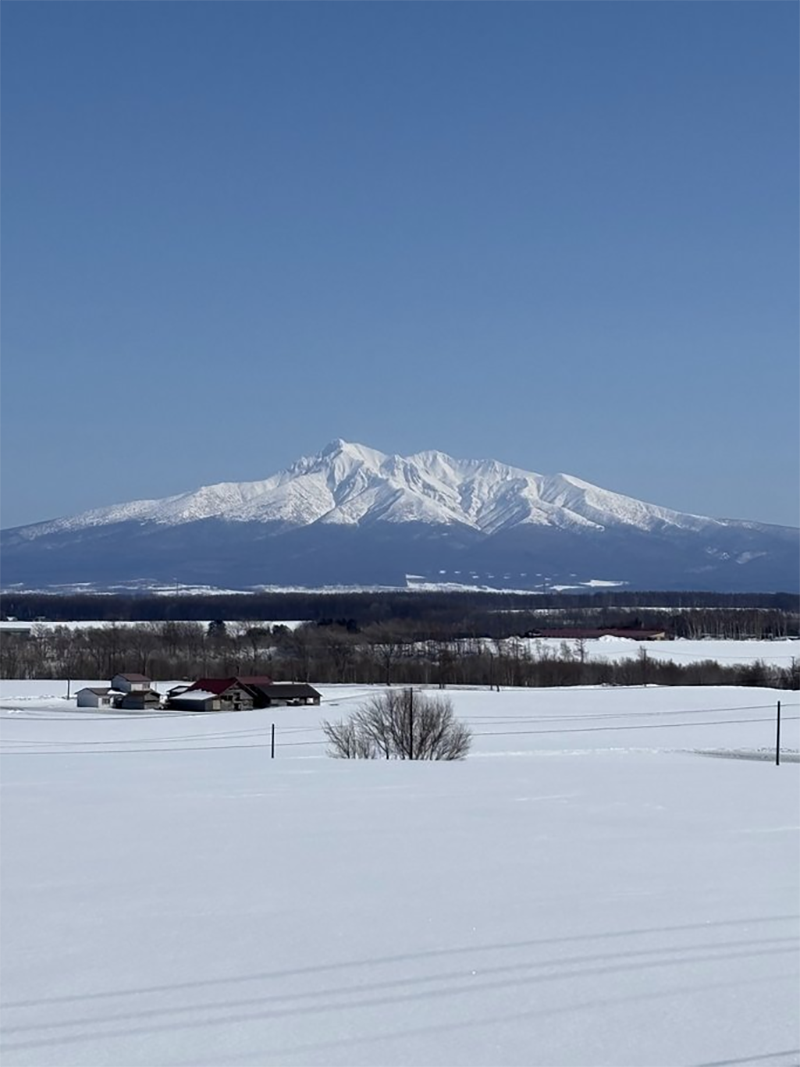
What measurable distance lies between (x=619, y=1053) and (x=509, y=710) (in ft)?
106

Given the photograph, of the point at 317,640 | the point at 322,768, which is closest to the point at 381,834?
the point at 322,768

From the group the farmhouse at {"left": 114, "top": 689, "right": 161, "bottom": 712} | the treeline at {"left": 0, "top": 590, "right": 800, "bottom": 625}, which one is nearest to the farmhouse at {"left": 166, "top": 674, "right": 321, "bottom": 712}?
the farmhouse at {"left": 114, "top": 689, "right": 161, "bottom": 712}

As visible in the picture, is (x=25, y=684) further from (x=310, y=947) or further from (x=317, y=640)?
(x=310, y=947)

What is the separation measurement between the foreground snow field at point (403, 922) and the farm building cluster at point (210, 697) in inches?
1069

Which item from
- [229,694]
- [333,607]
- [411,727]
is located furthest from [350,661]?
[333,607]

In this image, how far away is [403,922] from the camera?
756 cm

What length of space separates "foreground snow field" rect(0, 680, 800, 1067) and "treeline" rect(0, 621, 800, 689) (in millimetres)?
38361

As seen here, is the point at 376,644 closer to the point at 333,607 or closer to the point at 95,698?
the point at 95,698

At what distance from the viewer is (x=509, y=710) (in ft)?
124

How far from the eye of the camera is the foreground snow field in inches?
225

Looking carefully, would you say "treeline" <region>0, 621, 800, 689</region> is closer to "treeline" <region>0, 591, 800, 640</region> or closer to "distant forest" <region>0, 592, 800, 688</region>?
"distant forest" <region>0, 592, 800, 688</region>

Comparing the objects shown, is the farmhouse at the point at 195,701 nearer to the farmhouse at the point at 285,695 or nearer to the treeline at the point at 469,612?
the farmhouse at the point at 285,695

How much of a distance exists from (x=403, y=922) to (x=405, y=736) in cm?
1620

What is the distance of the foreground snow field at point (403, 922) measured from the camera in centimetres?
570
